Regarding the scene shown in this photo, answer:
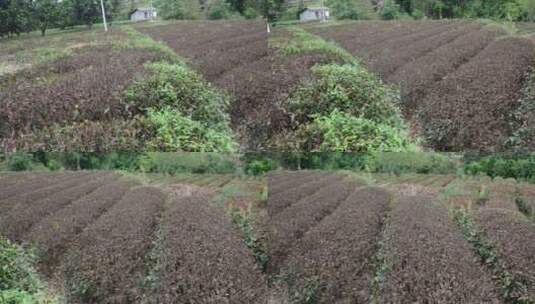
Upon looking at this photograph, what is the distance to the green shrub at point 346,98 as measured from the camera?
9.66 feet

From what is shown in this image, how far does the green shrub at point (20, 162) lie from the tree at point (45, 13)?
2.74 feet

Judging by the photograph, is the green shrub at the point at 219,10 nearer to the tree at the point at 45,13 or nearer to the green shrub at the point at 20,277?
the tree at the point at 45,13

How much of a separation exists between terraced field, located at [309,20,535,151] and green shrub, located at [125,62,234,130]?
2.43 ft

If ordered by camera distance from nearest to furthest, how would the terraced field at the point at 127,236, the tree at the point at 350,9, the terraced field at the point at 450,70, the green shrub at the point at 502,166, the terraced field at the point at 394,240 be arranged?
the terraced field at the point at 450,70, the green shrub at the point at 502,166, the tree at the point at 350,9, the terraced field at the point at 394,240, the terraced field at the point at 127,236

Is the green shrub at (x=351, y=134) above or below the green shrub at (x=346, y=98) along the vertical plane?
below

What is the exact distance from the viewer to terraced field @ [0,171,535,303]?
3.36m

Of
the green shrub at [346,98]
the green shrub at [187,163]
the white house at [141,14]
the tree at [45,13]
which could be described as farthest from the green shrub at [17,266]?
the green shrub at [346,98]

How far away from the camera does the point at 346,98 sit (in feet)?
9.69

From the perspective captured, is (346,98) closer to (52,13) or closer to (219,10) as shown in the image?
(219,10)

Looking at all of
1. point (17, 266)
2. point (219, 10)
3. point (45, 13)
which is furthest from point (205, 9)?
point (17, 266)

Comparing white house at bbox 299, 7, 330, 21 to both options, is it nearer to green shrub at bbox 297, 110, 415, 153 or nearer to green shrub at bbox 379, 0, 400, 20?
green shrub at bbox 379, 0, 400, 20

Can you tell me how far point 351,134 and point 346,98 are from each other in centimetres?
21

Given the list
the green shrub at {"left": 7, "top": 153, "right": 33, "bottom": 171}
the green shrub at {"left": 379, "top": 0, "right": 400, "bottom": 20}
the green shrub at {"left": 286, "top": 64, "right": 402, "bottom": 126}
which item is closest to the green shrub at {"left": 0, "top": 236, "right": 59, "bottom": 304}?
the green shrub at {"left": 7, "top": 153, "right": 33, "bottom": 171}

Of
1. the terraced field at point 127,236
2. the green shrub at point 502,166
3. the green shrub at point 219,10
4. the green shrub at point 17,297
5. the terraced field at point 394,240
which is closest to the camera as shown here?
the green shrub at point 502,166
